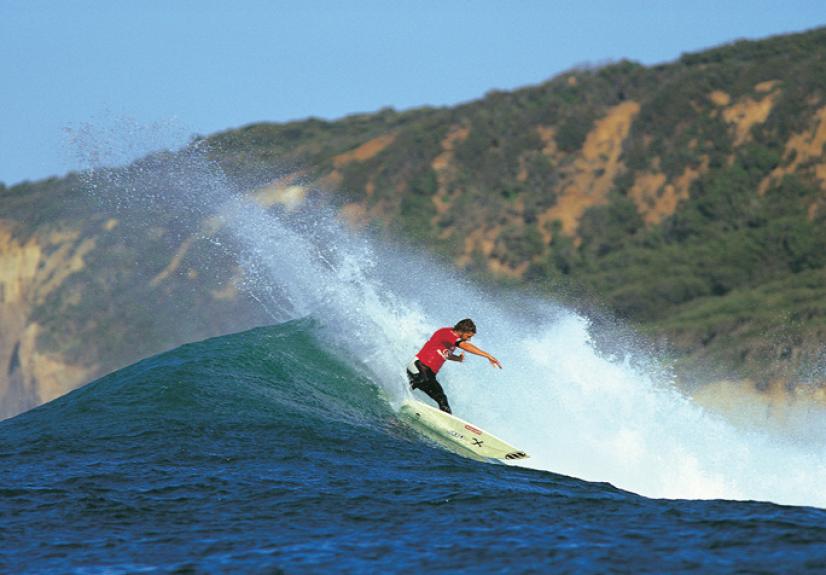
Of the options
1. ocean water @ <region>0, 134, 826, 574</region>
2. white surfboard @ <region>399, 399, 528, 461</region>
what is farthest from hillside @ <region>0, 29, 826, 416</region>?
white surfboard @ <region>399, 399, 528, 461</region>

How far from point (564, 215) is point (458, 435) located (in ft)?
104

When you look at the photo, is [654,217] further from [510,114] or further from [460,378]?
[460,378]

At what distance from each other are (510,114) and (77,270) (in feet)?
64.6

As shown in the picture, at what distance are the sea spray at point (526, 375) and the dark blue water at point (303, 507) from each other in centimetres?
243

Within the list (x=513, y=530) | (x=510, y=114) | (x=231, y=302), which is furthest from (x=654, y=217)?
(x=513, y=530)

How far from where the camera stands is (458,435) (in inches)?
520

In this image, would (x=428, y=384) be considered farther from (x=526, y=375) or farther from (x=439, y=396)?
(x=526, y=375)

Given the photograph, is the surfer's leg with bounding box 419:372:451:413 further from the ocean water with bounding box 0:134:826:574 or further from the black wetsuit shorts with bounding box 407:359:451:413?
the ocean water with bounding box 0:134:826:574

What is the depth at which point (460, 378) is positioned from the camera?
16.3 meters

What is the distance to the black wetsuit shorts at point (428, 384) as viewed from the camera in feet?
45.3

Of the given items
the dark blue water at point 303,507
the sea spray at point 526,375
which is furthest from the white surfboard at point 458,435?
the sea spray at point 526,375

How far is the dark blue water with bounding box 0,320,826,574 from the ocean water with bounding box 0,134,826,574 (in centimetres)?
3

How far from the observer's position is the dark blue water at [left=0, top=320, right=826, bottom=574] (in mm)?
8148

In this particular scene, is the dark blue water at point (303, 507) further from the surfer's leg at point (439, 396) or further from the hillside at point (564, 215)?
the hillside at point (564, 215)
